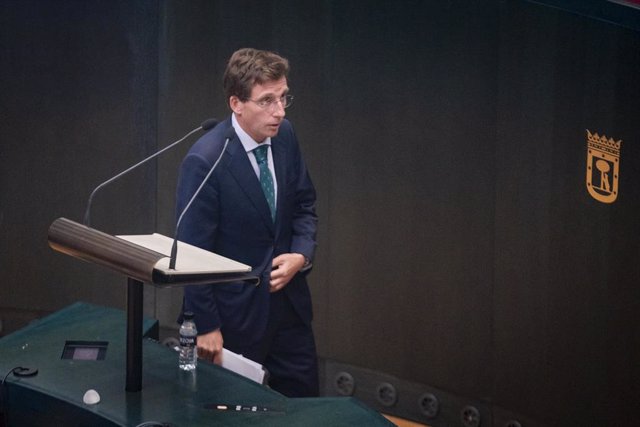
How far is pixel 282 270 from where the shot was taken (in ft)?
10.8

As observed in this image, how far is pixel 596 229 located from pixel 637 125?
406mm

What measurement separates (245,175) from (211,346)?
22.1 inches

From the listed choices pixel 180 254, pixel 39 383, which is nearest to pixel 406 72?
pixel 180 254

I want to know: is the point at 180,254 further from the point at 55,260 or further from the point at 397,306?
the point at 55,260

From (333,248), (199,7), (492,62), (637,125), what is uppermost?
(199,7)

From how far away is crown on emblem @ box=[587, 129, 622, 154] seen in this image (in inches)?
137

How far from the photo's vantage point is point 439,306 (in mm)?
4340

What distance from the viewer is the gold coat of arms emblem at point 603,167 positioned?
349 cm

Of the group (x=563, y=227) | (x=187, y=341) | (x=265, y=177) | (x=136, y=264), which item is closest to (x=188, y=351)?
(x=187, y=341)

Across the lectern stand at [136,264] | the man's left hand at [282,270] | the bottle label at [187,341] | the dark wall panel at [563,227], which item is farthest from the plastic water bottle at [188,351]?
the dark wall panel at [563,227]

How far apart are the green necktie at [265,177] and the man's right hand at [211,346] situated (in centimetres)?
44

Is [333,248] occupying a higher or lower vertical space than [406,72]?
lower

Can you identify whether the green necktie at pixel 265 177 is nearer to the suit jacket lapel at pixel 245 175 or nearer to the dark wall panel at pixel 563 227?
the suit jacket lapel at pixel 245 175

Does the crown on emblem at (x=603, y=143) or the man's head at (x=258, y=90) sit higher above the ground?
the man's head at (x=258, y=90)
